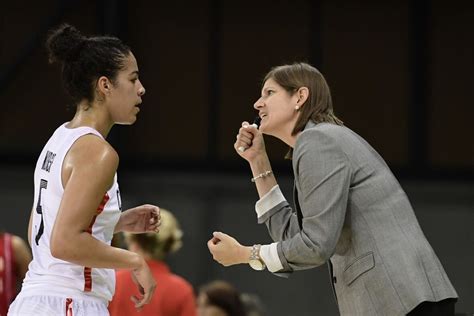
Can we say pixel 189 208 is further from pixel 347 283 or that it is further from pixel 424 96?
pixel 347 283

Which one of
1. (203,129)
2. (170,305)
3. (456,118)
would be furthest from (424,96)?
(170,305)

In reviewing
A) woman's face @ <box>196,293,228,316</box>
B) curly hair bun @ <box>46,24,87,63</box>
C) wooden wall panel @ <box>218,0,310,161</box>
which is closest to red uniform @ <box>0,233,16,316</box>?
woman's face @ <box>196,293,228,316</box>

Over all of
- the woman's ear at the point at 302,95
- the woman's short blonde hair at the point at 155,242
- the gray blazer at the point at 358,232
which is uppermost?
the woman's ear at the point at 302,95

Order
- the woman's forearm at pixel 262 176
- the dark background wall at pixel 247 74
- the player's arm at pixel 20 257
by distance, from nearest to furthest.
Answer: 1. the woman's forearm at pixel 262 176
2. the player's arm at pixel 20 257
3. the dark background wall at pixel 247 74

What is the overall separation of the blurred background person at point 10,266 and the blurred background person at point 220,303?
3.10 feet

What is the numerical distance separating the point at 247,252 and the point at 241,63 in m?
5.90

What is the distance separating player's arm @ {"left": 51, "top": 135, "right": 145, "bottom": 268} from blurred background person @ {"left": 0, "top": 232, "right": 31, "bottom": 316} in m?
2.06

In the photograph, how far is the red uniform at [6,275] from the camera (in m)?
5.11

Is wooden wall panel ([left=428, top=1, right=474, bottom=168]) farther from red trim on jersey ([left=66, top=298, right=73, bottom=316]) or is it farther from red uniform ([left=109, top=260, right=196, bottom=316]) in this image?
red trim on jersey ([left=66, top=298, right=73, bottom=316])

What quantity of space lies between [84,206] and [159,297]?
1834mm

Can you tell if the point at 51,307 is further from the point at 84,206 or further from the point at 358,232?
the point at 358,232

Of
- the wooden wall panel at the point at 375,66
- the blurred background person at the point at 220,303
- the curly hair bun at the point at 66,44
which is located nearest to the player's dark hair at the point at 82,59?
the curly hair bun at the point at 66,44

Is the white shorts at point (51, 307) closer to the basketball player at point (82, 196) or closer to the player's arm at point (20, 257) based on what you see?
the basketball player at point (82, 196)

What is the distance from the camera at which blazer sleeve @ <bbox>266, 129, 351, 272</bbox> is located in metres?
3.14
